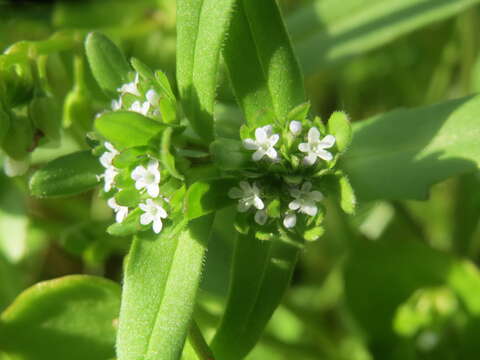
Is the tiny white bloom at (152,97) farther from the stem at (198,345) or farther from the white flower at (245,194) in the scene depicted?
the stem at (198,345)

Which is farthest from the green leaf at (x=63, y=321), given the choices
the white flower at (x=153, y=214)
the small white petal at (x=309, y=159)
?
the small white petal at (x=309, y=159)

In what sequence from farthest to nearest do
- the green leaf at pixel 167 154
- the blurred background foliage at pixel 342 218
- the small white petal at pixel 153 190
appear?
the blurred background foliage at pixel 342 218 < the small white petal at pixel 153 190 < the green leaf at pixel 167 154

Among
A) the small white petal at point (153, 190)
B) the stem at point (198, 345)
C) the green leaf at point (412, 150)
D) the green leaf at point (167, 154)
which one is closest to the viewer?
the green leaf at point (167, 154)

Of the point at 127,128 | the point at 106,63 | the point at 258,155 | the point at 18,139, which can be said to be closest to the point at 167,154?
the point at 127,128

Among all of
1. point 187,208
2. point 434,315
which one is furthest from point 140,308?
point 434,315

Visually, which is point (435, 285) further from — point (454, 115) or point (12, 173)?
point (12, 173)

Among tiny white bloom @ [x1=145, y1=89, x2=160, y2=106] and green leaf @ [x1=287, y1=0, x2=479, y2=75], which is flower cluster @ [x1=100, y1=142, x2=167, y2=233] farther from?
green leaf @ [x1=287, y1=0, x2=479, y2=75]

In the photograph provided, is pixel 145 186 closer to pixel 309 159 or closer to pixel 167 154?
pixel 167 154
